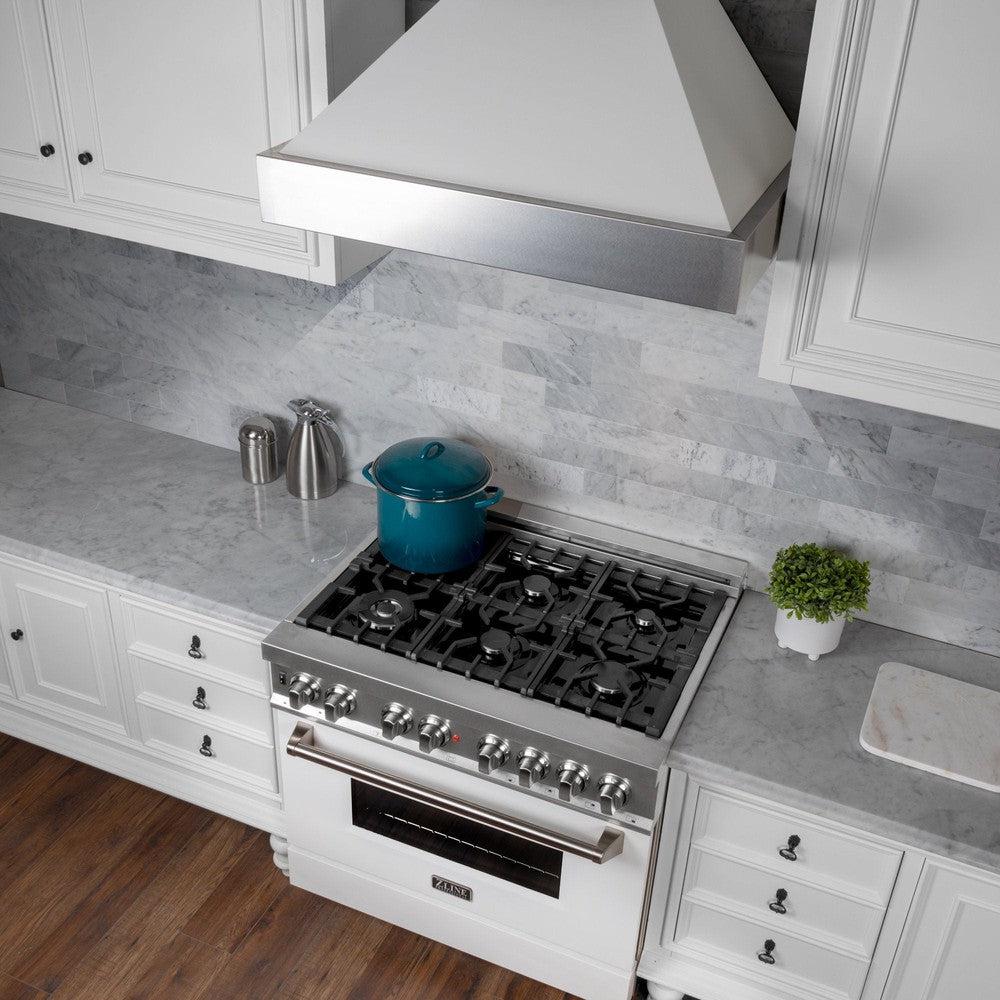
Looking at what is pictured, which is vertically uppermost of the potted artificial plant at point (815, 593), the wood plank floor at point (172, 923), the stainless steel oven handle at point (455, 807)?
the potted artificial plant at point (815, 593)

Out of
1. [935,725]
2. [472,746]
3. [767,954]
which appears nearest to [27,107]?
[472,746]

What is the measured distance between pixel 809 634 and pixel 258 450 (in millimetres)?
1481

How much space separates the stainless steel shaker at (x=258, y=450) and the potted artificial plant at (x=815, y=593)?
136cm

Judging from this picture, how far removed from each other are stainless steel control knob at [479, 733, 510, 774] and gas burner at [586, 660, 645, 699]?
0.73 feet

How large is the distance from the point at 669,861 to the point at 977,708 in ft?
2.34

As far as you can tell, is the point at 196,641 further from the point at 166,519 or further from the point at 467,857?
the point at 467,857

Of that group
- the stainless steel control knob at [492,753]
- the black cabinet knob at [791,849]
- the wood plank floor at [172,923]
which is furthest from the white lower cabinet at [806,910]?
the wood plank floor at [172,923]

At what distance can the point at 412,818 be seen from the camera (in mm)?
2521

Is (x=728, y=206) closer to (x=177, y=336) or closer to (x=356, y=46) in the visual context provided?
(x=356, y=46)

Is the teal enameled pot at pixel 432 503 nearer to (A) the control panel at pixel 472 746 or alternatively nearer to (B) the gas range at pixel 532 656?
(B) the gas range at pixel 532 656

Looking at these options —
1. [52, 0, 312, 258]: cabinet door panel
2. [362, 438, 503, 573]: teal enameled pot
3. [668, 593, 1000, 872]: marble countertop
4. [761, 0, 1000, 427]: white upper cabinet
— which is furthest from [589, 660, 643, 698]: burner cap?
[52, 0, 312, 258]: cabinet door panel

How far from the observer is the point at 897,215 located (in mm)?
1853

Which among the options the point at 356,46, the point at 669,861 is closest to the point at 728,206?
the point at 356,46

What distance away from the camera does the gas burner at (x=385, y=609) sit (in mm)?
2477
